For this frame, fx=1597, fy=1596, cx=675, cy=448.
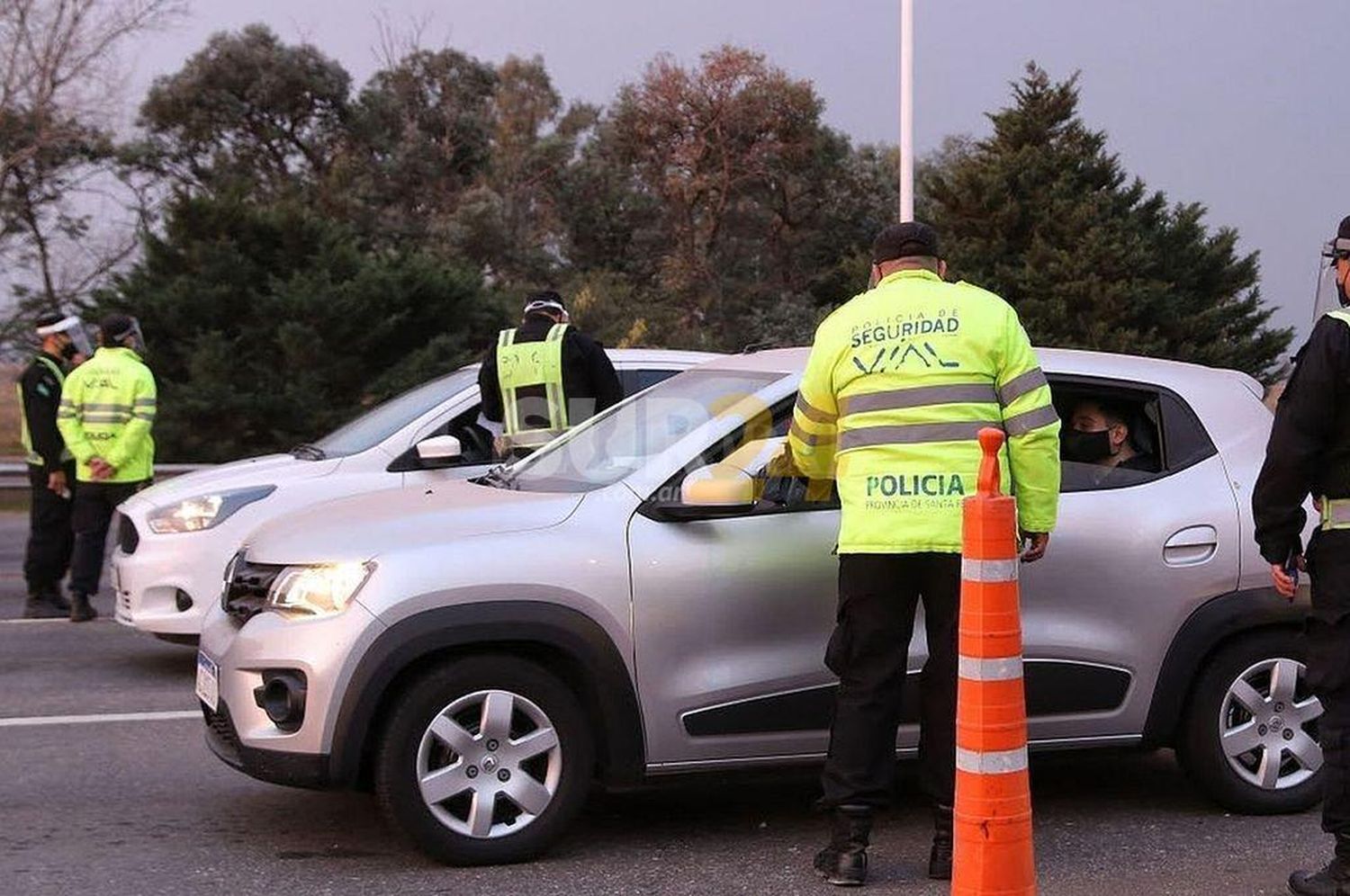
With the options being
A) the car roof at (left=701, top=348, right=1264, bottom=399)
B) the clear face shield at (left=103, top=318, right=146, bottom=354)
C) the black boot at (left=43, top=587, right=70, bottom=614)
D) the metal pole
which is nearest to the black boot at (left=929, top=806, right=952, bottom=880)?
the car roof at (left=701, top=348, right=1264, bottom=399)

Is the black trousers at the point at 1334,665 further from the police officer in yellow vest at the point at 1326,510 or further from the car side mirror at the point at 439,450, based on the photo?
the car side mirror at the point at 439,450

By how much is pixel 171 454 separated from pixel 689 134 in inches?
780

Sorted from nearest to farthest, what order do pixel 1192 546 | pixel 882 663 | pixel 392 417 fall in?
pixel 882 663 < pixel 1192 546 < pixel 392 417

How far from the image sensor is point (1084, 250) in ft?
103

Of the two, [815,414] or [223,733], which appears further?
[223,733]

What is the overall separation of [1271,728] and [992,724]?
1.98 m

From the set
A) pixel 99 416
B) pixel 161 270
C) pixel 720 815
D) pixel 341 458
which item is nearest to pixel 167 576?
pixel 341 458

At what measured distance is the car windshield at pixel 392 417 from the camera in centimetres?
805

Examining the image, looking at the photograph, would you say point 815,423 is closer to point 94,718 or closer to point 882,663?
point 882,663

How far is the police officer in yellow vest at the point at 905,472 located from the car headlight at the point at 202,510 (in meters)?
3.99

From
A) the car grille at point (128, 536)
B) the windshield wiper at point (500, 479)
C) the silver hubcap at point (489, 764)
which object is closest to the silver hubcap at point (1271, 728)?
the silver hubcap at point (489, 764)

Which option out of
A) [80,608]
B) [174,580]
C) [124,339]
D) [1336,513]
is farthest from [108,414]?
[1336,513]

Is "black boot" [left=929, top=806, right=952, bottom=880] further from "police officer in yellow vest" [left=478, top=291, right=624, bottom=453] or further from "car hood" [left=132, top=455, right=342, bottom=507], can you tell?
"car hood" [left=132, top=455, right=342, bottom=507]

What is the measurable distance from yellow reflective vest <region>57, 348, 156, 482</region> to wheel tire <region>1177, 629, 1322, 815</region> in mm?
6290
